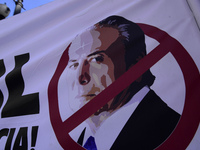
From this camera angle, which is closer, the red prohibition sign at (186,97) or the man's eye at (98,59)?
the red prohibition sign at (186,97)

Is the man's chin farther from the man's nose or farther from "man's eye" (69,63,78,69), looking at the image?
"man's eye" (69,63,78,69)

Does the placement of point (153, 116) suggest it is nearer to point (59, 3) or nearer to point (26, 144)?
point (26, 144)

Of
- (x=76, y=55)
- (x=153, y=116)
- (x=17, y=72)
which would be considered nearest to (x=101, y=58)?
(x=76, y=55)

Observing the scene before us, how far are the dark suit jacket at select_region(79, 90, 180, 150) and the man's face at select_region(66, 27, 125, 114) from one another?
4.9 inches

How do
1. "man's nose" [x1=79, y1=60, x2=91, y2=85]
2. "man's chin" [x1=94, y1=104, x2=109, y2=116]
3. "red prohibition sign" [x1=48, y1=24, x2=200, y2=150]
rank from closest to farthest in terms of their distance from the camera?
"red prohibition sign" [x1=48, y1=24, x2=200, y2=150] < "man's chin" [x1=94, y1=104, x2=109, y2=116] < "man's nose" [x1=79, y1=60, x2=91, y2=85]

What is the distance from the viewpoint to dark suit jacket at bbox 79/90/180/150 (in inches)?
26.5

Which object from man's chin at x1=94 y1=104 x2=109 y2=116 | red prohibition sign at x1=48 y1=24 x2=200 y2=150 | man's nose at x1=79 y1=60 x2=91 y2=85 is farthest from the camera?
man's nose at x1=79 y1=60 x2=91 y2=85

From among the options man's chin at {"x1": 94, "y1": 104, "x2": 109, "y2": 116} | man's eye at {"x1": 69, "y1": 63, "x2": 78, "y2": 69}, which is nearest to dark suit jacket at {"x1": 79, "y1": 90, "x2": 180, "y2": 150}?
man's chin at {"x1": 94, "y1": 104, "x2": 109, "y2": 116}

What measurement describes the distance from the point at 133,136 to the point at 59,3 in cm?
91

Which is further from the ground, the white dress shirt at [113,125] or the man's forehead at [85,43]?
the man's forehead at [85,43]

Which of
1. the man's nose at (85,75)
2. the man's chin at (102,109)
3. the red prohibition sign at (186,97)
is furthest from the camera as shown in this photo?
the man's nose at (85,75)

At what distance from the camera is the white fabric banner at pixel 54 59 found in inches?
29.1

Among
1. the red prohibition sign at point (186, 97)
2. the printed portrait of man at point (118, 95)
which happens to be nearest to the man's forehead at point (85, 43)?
the printed portrait of man at point (118, 95)

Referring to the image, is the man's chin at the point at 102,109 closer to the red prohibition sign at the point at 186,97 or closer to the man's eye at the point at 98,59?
the red prohibition sign at the point at 186,97
